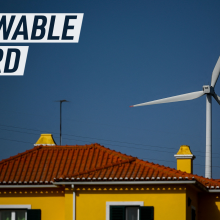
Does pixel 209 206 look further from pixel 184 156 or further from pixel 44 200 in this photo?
pixel 44 200

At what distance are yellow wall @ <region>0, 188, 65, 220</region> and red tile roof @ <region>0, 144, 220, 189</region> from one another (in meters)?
0.64

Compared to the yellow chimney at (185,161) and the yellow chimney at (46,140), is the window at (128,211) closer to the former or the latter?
the yellow chimney at (185,161)

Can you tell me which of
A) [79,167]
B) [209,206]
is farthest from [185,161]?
[79,167]

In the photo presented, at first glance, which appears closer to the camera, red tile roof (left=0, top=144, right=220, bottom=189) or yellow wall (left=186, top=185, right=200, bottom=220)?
red tile roof (left=0, top=144, right=220, bottom=189)

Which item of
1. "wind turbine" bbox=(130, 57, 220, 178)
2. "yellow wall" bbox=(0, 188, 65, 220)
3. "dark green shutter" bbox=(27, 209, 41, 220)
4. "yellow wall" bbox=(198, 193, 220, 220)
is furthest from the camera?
"wind turbine" bbox=(130, 57, 220, 178)

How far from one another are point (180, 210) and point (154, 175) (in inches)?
80.9

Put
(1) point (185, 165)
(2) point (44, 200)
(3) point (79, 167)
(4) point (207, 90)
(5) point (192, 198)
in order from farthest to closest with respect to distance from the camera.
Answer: (4) point (207, 90), (1) point (185, 165), (3) point (79, 167), (5) point (192, 198), (2) point (44, 200)

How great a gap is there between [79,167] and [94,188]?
2599mm

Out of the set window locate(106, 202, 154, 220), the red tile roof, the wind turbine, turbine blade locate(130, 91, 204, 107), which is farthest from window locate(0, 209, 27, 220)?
turbine blade locate(130, 91, 204, 107)

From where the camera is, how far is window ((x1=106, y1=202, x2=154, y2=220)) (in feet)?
91.4

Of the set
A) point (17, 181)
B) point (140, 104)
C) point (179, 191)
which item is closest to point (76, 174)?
point (17, 181)

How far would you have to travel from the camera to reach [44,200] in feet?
96.9

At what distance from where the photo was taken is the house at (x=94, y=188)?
91.5 ft

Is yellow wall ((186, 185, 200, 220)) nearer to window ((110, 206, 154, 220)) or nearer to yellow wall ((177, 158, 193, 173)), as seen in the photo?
window ((110, 206, 154, 220))
